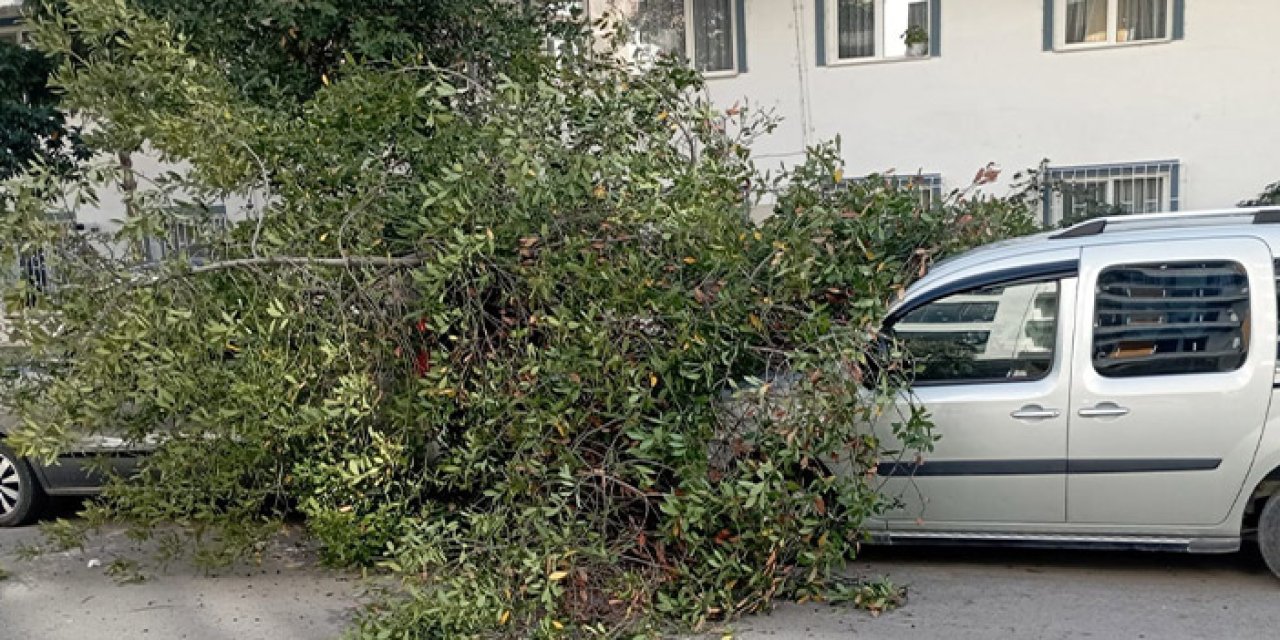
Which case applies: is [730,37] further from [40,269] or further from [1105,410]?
[40,269]

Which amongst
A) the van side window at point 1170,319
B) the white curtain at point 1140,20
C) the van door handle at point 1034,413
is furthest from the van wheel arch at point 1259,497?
the white curtain at point 1140,20

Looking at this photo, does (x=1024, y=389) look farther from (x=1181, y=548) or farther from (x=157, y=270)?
(x=157, y=270)

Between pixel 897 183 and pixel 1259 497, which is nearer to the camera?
pixel 1259 497

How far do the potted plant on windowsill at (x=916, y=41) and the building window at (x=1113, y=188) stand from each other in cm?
204

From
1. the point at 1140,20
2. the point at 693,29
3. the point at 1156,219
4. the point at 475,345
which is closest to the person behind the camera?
the point at 475,345

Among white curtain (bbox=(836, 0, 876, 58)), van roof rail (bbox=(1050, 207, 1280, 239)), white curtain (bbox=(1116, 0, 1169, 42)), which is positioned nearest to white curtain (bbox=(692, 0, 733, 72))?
white curtain (bbox=(836, 0, 876, 58))

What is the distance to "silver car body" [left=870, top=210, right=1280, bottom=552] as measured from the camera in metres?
4.82

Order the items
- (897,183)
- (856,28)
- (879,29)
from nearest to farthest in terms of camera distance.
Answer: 1. (897,183)
2. (879,29)
3. (856,28)

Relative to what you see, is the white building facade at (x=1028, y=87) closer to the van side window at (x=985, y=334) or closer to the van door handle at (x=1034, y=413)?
the van side window at (x=985, y=334)

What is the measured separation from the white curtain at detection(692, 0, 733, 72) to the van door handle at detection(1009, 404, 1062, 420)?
8.61 meters

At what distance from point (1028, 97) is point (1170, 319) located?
7.51 m

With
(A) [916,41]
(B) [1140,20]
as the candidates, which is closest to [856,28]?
(A) [916,41]

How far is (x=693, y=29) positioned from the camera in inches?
507

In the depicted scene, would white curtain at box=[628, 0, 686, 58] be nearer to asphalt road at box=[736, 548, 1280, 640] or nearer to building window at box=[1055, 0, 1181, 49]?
building window at box=[1055, 0, 1181, 49]
